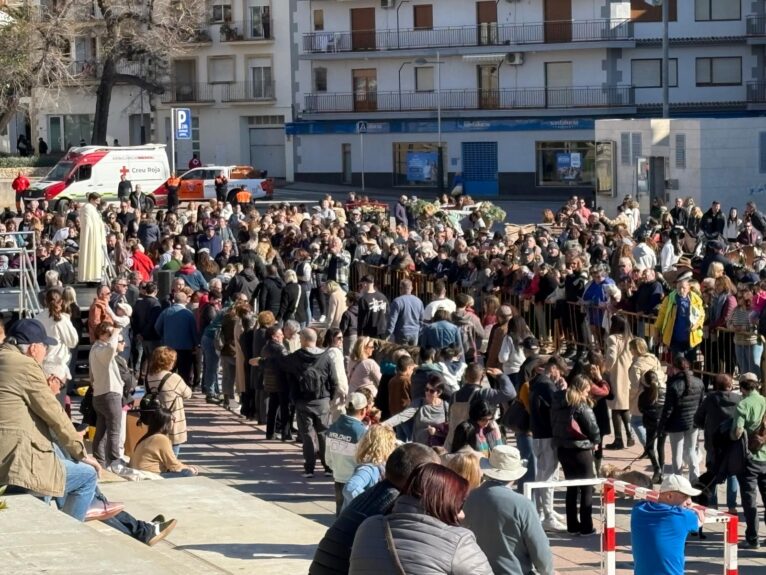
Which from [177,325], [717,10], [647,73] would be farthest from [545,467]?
[717,10]

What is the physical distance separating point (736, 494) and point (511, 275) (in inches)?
349

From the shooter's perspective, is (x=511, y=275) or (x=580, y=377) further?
(x=511, y=275)

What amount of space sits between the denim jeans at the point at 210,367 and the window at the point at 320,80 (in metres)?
46.6

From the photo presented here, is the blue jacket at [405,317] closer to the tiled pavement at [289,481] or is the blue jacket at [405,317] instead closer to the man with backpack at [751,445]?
the tiled pavement at [289,481]

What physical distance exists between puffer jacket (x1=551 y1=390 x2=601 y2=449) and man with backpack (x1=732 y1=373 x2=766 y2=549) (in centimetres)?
121

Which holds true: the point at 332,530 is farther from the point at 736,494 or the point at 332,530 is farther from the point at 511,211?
the point at 511,211

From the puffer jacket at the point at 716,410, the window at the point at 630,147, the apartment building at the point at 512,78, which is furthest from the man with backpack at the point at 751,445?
the apartment building at the point at 512,78

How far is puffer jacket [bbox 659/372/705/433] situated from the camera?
14.5 metres

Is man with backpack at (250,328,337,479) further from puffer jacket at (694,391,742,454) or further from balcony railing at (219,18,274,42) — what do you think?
balcony railing at (219,18,274,42)

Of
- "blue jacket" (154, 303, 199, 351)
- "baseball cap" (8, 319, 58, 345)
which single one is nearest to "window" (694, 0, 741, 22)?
"blue jacket" (154, 303, 199, 351)

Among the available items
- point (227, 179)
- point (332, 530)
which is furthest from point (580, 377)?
point (227, 179)

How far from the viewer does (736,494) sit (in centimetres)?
1414

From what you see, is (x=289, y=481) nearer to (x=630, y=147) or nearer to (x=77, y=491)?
(x=77, y=491)

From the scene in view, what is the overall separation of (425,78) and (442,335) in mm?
47243
